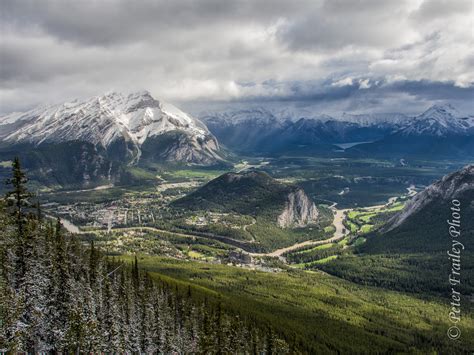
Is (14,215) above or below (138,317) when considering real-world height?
above

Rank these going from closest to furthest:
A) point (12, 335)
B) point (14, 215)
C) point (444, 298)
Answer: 1. point (12, 335)
2. point (14, 215)
3. point (444, 298)

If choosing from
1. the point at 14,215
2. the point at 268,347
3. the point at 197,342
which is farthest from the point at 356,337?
the point at 14,215

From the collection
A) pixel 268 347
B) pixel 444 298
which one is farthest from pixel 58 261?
pixel 444 298

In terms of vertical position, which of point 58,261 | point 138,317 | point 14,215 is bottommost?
point 138,317

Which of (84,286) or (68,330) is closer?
(68,330)

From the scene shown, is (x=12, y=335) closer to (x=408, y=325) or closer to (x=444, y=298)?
(x=408, y=325)

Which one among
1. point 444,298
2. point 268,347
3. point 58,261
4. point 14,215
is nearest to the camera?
point 14,215

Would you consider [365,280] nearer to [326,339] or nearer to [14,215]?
[326,339]
